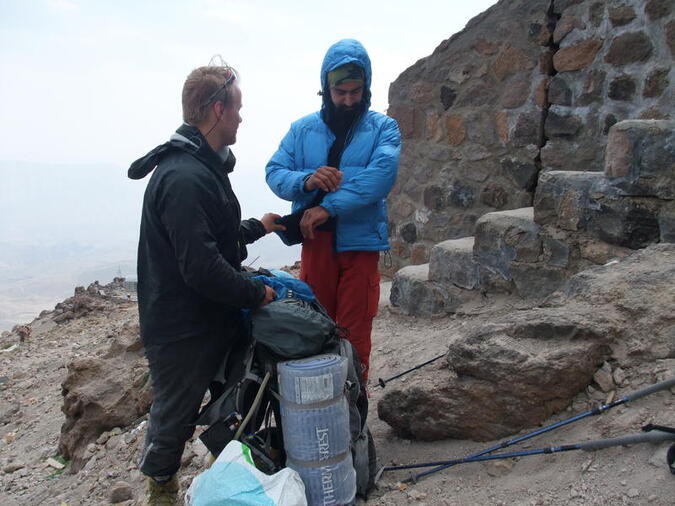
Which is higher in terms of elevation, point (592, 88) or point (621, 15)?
point (621, 15)

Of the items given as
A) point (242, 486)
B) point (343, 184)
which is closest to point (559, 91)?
point (343, 184)

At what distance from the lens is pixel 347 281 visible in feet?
10.7

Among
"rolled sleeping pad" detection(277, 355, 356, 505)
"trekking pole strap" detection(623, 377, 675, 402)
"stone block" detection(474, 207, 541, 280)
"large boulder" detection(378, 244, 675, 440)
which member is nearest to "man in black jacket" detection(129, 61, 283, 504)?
"rolled sleeping pad" detection(277, 355, 356, 505)

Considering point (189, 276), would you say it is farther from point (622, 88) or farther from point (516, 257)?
point (622, 88)

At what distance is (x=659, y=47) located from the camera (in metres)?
4.34

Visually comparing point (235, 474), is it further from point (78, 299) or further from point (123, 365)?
point (78, 299)

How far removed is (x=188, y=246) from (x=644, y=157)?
2305mm

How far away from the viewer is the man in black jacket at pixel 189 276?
2.46 meters

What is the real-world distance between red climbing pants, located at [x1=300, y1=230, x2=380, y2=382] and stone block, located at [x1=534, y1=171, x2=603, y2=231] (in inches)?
46.0

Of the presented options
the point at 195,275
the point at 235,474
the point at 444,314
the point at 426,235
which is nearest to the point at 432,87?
the point at 426,235

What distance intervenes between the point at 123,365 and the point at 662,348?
11.9ft

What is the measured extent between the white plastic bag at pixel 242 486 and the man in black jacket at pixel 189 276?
44 centimetres

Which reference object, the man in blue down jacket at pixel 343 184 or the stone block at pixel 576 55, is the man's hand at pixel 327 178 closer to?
the man in blue down jacket at pixel 343 184

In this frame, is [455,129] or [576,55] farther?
[455,129]
